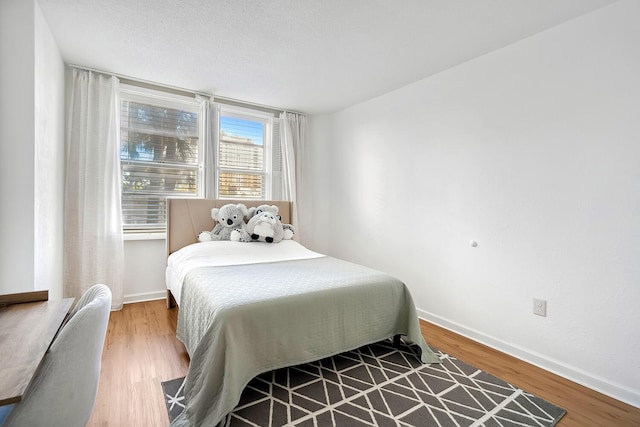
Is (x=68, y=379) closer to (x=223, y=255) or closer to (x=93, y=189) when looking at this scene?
(x=223, y=255)

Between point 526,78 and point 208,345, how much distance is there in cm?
277

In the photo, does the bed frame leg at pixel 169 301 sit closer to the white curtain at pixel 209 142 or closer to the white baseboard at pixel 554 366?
the white curtain at pixel 209 142

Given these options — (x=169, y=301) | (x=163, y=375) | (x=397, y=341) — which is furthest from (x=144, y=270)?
(x=397, y=341)

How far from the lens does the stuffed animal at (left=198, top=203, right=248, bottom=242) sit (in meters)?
3.30

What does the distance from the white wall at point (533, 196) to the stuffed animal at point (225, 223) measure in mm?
1641

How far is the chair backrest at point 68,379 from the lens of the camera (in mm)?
830

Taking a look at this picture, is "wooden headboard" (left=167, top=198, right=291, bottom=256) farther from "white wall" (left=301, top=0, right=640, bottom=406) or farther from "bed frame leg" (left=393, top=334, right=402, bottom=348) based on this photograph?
"bed frame leg" (left=393, top=334, right=402, bottom=348)

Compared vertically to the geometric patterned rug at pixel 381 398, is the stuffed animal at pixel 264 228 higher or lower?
higher

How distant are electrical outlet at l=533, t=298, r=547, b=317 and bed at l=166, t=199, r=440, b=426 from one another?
0.80m

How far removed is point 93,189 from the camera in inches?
117

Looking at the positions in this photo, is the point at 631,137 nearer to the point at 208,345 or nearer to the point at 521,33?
the point at 521,33

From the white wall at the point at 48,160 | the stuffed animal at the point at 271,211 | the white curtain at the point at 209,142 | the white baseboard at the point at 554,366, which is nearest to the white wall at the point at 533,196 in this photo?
the white baseboard at the point at 554,366

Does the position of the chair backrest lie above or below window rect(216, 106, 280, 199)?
below

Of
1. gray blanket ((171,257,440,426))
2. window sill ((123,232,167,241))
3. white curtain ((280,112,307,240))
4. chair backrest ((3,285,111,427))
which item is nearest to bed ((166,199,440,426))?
gray blanket ((171,257,440,426))
